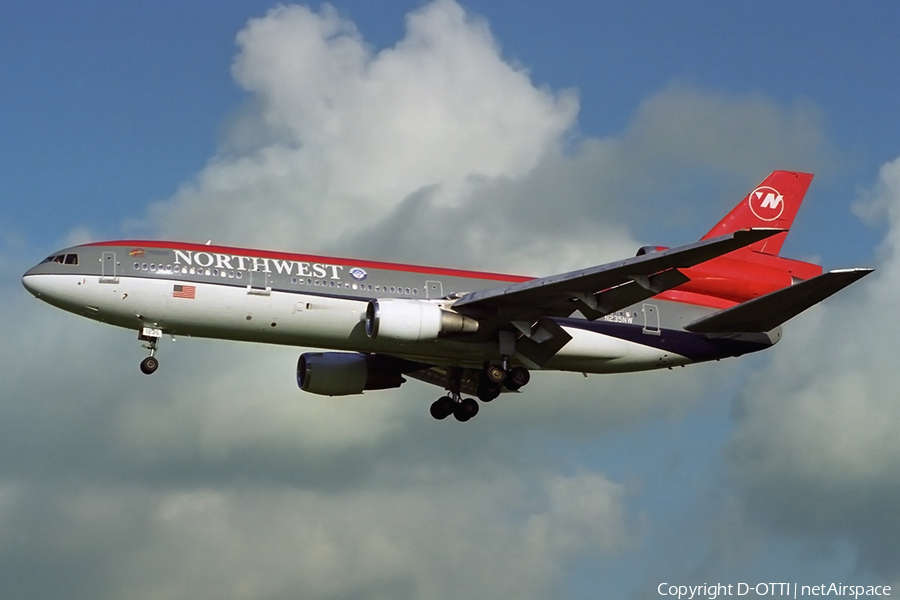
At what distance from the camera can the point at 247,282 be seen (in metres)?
47.1

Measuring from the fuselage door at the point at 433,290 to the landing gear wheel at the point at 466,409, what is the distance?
7.08 m

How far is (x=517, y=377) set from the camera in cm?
5106

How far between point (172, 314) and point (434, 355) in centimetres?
979

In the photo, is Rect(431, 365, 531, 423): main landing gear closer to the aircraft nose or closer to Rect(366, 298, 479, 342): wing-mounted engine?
Rect(366, 298, 479, 342): wing-mounted engine

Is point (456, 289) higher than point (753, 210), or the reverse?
point (753, 210)

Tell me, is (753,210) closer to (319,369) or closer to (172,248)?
(319,369)

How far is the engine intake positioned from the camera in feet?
179

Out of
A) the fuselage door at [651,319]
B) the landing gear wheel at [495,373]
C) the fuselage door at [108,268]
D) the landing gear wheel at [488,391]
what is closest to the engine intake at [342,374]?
the landing gear wheel at [488,391]

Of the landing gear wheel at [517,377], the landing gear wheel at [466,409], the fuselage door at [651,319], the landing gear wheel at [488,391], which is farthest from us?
the landing gear wheel at [466,409]

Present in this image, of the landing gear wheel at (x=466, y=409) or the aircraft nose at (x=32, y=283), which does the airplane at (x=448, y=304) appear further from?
the landing gear wheel at (x=466, y=409)

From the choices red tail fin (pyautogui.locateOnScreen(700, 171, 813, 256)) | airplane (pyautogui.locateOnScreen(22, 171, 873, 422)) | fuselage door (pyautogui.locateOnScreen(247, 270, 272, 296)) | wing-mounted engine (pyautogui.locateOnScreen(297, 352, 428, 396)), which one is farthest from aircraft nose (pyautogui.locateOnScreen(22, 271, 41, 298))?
red tail fin (pyautogui.locateOnScreen(700, 171, 813, 256))

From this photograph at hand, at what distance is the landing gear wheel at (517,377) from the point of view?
51.1m

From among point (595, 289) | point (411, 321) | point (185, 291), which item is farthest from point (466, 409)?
point (185, 291)

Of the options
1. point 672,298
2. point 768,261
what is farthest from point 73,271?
point 768,261
